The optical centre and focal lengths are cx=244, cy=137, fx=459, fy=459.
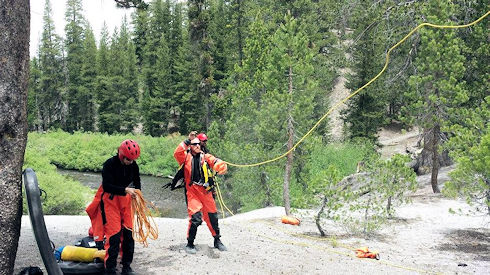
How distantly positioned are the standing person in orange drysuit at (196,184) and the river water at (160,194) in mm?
10572

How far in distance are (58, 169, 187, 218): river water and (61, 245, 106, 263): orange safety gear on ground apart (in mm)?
11831

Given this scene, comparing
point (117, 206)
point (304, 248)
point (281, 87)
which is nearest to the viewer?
point (117, 206)

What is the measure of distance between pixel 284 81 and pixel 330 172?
4.68m

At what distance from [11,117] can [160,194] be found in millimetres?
22780

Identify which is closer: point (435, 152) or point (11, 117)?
point (11, 117)

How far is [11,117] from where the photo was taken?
482cm

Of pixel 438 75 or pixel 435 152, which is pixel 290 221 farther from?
pixel 438 75

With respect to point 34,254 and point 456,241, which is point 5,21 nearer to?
point 34,254

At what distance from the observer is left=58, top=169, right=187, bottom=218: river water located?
73.8ft

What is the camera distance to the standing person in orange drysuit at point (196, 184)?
7477 mm

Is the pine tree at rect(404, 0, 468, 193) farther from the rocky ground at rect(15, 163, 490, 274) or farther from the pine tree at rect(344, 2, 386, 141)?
the pine tree at rect(344, 2, 386, 141)

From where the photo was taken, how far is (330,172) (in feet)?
33.0

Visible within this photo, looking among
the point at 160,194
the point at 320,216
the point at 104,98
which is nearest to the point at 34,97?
the point at 104,98

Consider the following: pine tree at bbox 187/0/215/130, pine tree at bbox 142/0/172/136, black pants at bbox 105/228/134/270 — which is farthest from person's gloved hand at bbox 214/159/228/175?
pine tree at bbox 142/0/172/136
